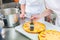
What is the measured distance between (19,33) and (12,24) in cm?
11

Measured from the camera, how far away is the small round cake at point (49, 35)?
0.80m

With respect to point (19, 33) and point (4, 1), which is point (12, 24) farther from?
point (4, 1)

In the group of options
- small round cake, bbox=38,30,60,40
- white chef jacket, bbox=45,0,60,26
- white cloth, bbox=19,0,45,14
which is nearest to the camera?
small round cake, bbox=38,30,60,40

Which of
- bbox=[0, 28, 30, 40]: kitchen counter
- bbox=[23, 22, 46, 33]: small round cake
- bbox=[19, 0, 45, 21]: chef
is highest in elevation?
bbox=[19, 0, 45, 21]: chef

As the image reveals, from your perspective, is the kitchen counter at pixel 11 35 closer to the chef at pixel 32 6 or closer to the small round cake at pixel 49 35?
the small round cake at pixel 49 35

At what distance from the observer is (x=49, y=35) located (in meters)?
0.83

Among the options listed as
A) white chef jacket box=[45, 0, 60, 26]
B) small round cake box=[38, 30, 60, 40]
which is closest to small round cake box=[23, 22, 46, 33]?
small round cake box=[38, 30, 60, 40]

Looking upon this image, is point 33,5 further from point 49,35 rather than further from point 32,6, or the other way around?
point 49,35

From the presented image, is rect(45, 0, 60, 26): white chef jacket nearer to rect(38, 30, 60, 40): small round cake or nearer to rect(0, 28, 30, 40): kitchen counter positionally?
rect(38, 30, 60, 40): small round cake

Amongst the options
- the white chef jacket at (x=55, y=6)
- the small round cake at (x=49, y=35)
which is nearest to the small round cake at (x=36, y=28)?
the small round cake at (x=49, y=35)

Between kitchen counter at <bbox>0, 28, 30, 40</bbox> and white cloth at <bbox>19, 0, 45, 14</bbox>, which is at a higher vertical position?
white cloth at <bbox>19, 0, 45, 14</bbox>

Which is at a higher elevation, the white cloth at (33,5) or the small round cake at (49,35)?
the white cloth at (33,5)

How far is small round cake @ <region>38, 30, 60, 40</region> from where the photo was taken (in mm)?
798

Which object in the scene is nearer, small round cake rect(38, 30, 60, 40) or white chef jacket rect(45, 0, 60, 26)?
small round cake rect(38, 30, 60, 40)
